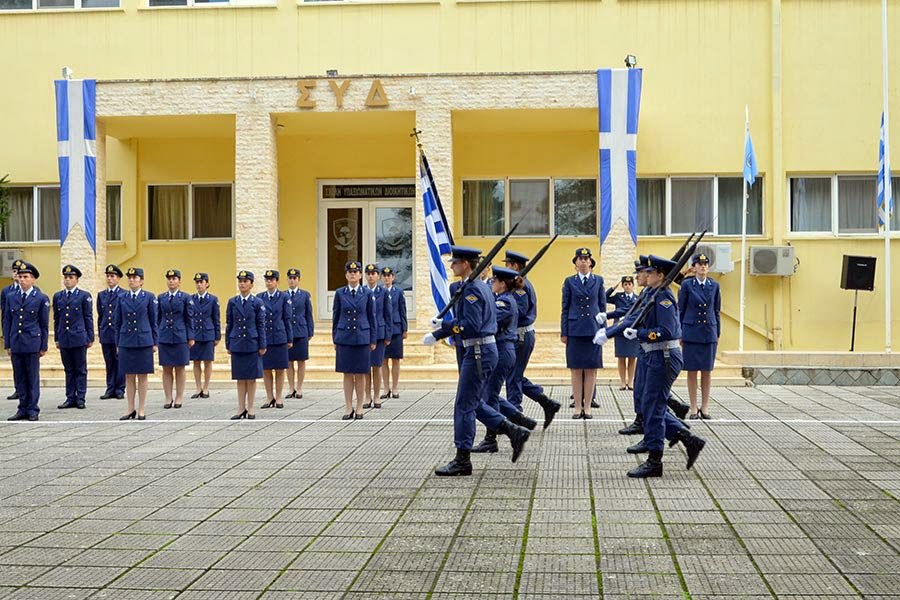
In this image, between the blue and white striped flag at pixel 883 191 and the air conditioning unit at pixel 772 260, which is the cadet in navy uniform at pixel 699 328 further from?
the air conditioning unit at pixel 772 260

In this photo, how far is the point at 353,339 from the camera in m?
12.7

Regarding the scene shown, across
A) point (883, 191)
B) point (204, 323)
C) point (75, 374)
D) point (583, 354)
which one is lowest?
point (75, 374)

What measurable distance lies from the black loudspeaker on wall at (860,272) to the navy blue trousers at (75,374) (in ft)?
45.7

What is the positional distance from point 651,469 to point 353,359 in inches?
201

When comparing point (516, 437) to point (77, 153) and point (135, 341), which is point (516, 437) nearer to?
point (135, 341)

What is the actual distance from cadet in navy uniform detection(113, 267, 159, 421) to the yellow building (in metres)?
6.75

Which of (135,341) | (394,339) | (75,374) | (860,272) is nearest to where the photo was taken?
(135,341)

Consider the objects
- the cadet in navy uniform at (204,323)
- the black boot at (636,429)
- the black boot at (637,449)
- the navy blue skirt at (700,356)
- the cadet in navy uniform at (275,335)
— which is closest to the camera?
the black boot at (637,449)

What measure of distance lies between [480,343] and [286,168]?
14.1 metres

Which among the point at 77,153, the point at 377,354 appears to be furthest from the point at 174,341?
the point at 77,153

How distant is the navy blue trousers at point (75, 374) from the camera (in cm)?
1434

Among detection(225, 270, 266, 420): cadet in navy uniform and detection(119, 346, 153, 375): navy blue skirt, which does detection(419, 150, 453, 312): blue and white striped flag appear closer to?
detection(225, 270, 266, 420): cadet in navy uniform

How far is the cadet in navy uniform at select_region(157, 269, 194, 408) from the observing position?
14273mm

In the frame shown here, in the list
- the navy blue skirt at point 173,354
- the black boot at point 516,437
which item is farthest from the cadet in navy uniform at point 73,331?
the black boot at point 516,437
